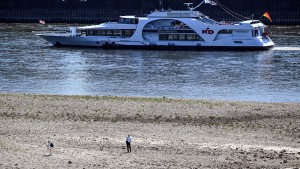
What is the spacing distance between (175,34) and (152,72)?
16.2 m

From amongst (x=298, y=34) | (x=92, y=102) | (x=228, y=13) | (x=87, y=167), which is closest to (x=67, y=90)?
(x=92, y=102)

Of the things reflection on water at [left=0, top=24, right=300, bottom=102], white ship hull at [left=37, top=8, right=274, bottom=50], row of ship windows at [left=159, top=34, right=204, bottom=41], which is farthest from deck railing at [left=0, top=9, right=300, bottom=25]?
row of ship windows at [left=159, top=34, right=204, bottom=41]

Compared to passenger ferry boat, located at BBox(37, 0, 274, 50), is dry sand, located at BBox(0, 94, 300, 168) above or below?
below

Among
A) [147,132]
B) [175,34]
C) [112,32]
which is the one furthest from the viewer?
[112,32]

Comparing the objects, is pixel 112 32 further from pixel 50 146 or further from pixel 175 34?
pixel 50 146

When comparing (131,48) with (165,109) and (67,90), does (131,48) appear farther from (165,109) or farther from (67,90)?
(165,109)

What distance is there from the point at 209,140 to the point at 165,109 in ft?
19.5

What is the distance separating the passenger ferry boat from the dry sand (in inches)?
1122

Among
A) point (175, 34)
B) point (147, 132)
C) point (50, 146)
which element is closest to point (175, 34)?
point (175, 34)

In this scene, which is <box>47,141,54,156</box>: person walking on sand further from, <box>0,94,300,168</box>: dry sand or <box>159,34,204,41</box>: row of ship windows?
<box>159,34,204,41</box>: row of ship windows

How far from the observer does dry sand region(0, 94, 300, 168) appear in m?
20.8

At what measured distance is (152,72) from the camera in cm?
4647

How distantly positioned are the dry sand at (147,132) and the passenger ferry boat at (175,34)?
2849 cm

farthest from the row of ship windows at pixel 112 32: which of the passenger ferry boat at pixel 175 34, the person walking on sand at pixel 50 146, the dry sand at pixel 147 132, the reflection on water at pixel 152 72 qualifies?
the person walking on sand at pixel 50 146
